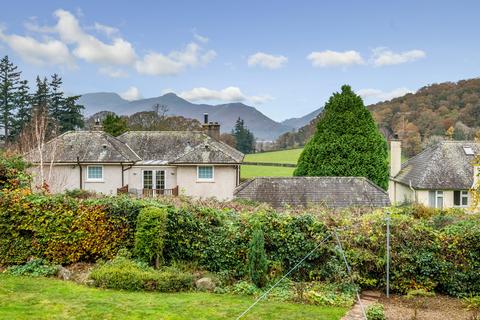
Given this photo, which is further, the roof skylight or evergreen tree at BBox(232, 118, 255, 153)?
evergreen tree at BBox(232, 118, 255, 153)

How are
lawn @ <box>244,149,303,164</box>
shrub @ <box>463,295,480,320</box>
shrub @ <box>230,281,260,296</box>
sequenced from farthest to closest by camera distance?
lawn @ <box>244,149,303,164</box>, shrub @ <box>230,281,260,296</box>, shrub @ <box>463,295,480,320</box>

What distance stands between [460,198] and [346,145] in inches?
367

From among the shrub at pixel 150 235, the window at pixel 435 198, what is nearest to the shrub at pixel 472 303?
the shrub at pixel 150 235

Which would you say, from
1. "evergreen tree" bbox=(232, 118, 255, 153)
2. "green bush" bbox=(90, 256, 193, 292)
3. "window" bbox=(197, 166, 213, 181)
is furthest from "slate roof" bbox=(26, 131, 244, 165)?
"evergreen tree" bbox=(232, 118, 255, 153)

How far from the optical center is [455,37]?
2633 cm

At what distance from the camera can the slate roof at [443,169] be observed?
29.0 meters

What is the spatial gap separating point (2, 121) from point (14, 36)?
1299 inches

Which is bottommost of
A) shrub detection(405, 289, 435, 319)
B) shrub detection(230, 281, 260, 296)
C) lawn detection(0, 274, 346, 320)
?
shrub detection(405, 289, 435, 319)

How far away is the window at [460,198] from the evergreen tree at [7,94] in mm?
54448

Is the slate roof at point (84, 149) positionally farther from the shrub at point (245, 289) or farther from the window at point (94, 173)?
the shrub at point (245, 289)

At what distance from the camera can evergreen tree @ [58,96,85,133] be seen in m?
57.3

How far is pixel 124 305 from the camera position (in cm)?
864

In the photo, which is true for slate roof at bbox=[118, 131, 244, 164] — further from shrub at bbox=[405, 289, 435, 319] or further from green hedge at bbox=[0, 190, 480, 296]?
shrub at bbox=[405, 289, 435, 319]

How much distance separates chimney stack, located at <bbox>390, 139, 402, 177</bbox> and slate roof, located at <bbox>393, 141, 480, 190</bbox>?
1669mm
